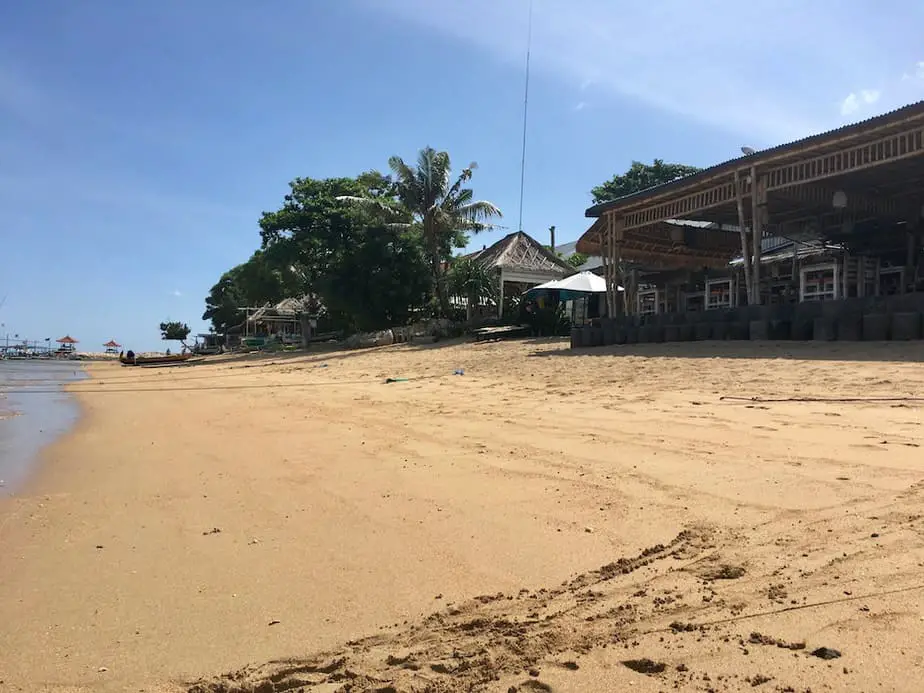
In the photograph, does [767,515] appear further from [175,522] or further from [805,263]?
[805,263]

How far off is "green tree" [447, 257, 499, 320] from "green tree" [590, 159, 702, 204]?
1164cm

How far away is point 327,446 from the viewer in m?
5.95

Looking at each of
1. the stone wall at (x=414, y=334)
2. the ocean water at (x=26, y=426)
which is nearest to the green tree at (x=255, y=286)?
the stone wall at (x=414, y=334)

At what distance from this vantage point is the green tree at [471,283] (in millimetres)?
25828

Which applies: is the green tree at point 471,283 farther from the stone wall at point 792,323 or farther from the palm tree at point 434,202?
the stone wall at point 792,323

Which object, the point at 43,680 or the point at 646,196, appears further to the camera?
the point at 646,196

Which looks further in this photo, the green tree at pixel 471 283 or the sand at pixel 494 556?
the green tree at pixel 471 283

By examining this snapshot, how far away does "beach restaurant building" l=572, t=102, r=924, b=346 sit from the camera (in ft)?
35.6

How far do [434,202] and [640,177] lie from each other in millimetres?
14596

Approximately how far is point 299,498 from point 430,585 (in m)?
1.77

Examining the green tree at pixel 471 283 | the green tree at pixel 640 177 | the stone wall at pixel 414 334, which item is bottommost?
the stone wall at pixel 414 334

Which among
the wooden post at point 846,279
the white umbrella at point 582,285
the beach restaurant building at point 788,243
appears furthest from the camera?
the white umbrella at point 582,285

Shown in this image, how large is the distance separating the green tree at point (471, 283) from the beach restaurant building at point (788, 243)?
6.80 metres

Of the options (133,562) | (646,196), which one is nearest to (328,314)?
(646,196)
